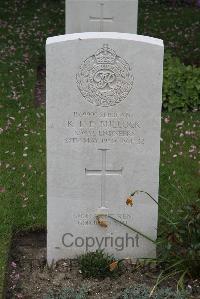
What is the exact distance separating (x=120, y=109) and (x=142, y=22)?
26.9 feet

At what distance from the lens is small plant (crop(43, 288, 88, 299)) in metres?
4.48

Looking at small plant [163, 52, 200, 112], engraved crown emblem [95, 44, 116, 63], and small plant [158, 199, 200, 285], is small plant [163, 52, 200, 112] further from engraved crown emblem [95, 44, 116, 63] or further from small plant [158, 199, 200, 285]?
engraved crown emblem [95, 44, 116, 63]

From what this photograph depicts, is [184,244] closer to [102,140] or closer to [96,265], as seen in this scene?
[96,265]

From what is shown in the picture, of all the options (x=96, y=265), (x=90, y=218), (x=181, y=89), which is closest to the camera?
(x=96, y=265)

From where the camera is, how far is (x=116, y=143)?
473cm

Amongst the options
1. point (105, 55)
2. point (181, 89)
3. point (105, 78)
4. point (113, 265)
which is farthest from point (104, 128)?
point (181, 89)

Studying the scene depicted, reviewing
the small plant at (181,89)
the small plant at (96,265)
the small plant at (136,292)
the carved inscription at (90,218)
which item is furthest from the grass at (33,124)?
the small plant at (136,292)

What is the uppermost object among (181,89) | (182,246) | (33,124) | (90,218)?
(181,89)

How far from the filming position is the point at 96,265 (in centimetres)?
480

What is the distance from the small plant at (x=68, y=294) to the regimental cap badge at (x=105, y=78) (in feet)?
4.08

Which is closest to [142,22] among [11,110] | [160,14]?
[160,14]

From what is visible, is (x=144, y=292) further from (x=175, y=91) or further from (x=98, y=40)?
(x=175, y=91)

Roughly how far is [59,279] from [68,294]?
35cm

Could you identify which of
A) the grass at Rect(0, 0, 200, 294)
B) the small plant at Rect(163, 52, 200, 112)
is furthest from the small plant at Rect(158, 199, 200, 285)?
the small plant at Rect(163, 52, 200, 112)
